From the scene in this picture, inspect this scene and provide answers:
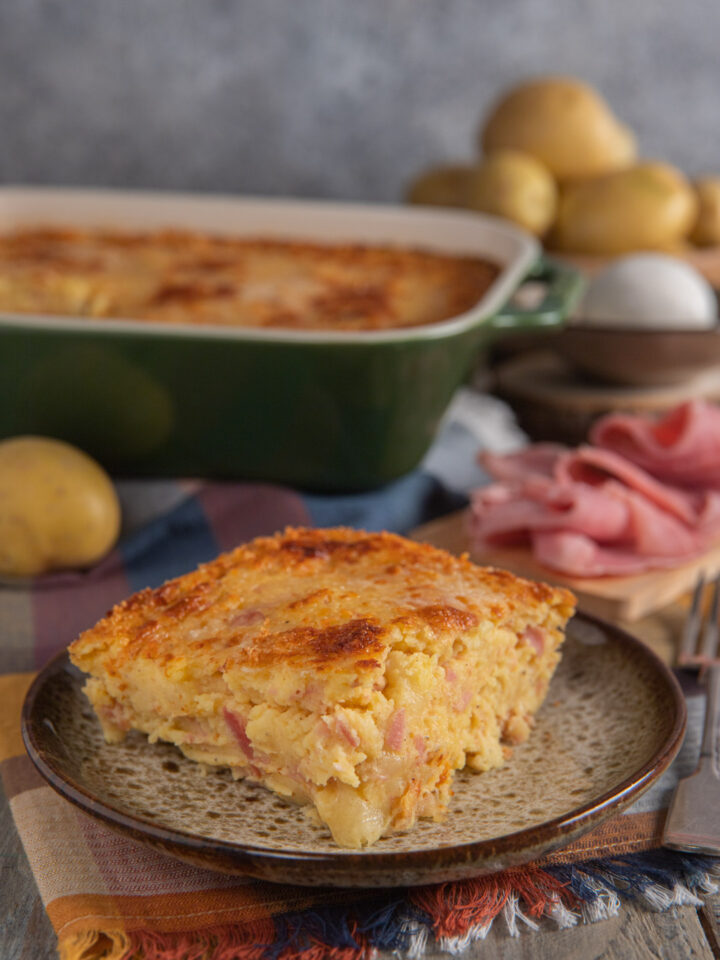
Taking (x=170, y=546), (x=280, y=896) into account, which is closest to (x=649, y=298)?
(x=170, y=546)

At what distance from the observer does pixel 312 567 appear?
161 cm

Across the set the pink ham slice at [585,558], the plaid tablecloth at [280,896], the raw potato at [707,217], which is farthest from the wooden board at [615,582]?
the raw potato at [707,217]

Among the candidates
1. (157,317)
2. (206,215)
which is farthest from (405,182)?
(157,317)

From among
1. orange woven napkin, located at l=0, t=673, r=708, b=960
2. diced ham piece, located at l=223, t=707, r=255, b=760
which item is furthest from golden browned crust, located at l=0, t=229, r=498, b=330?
orange woven napkin, located at l=0, t=673, r=708, b=960

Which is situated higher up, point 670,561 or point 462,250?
point 462,250

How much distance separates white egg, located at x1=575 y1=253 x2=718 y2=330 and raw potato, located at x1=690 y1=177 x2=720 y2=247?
87cm

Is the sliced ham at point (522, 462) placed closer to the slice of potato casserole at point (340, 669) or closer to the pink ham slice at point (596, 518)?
the pink ham slice at point (596, 518)

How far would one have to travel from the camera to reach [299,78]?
4355 millimetres

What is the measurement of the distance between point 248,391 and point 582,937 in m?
1.34

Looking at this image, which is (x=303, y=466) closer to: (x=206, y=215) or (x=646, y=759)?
(x=206, y=215)

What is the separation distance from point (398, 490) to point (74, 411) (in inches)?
27.8

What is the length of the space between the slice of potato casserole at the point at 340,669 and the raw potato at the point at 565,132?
95.8 inches

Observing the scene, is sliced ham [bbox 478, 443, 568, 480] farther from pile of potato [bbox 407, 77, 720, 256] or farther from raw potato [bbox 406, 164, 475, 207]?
raw potato [bbox 406, 164, 475, 207]

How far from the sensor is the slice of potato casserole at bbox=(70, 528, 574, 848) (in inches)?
50.5
